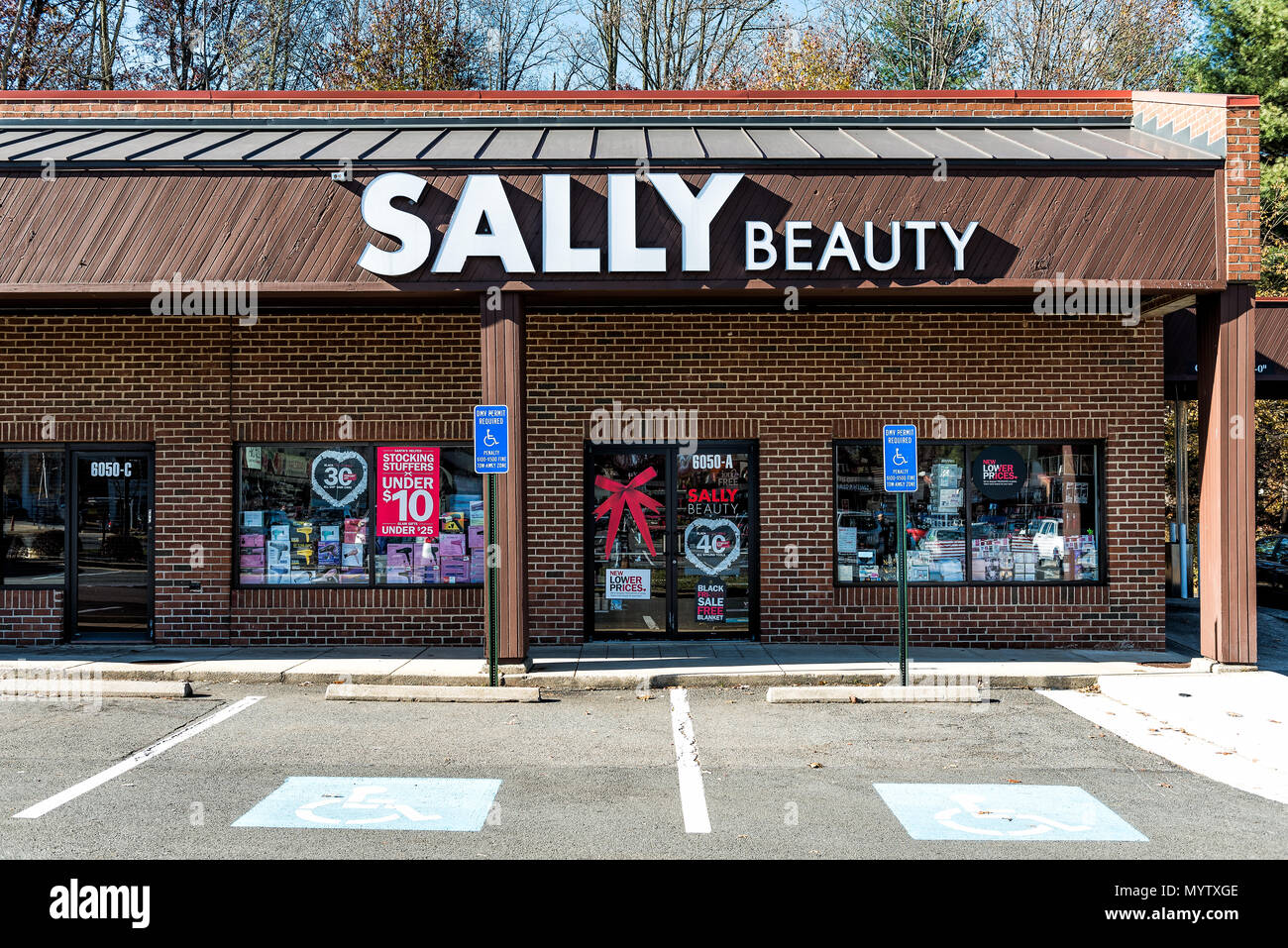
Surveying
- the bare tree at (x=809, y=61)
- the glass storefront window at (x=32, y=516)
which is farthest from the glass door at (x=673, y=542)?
the bare tree at (x=809, y=61)

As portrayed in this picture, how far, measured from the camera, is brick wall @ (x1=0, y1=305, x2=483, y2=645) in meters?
13.0

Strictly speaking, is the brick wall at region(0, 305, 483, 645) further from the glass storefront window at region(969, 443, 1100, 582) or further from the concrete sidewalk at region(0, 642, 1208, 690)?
the glass storefront window at region(969, 443, 1100, 582)

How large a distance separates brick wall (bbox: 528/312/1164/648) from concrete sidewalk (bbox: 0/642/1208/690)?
1.55ft

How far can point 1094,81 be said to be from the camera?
31.2 m

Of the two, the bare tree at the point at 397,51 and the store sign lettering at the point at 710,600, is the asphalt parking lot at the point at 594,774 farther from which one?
the bare tree at the point at 397,51

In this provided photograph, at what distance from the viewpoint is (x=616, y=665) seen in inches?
455

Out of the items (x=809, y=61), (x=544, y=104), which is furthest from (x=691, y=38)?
(x=544, y=104)

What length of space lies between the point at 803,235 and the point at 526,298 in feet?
10.7

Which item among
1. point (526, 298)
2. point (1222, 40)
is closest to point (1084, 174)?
point (526, 298)

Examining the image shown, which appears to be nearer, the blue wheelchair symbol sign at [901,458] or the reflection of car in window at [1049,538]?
the blue wheelchair symbol sign at [901,458]

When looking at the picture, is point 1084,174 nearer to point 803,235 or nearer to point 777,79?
point 803,235

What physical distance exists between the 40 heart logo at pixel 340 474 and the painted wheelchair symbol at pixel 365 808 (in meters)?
6.69

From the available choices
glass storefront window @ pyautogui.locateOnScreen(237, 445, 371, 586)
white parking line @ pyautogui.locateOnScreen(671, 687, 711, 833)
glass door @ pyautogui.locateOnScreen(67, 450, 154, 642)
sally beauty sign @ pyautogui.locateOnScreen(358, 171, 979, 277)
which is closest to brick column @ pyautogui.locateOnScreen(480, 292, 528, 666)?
sally beauty sign @ pyautogui.locateOnScreen(358, 171, 979, 277)

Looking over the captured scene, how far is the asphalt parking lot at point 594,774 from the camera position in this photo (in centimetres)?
589
